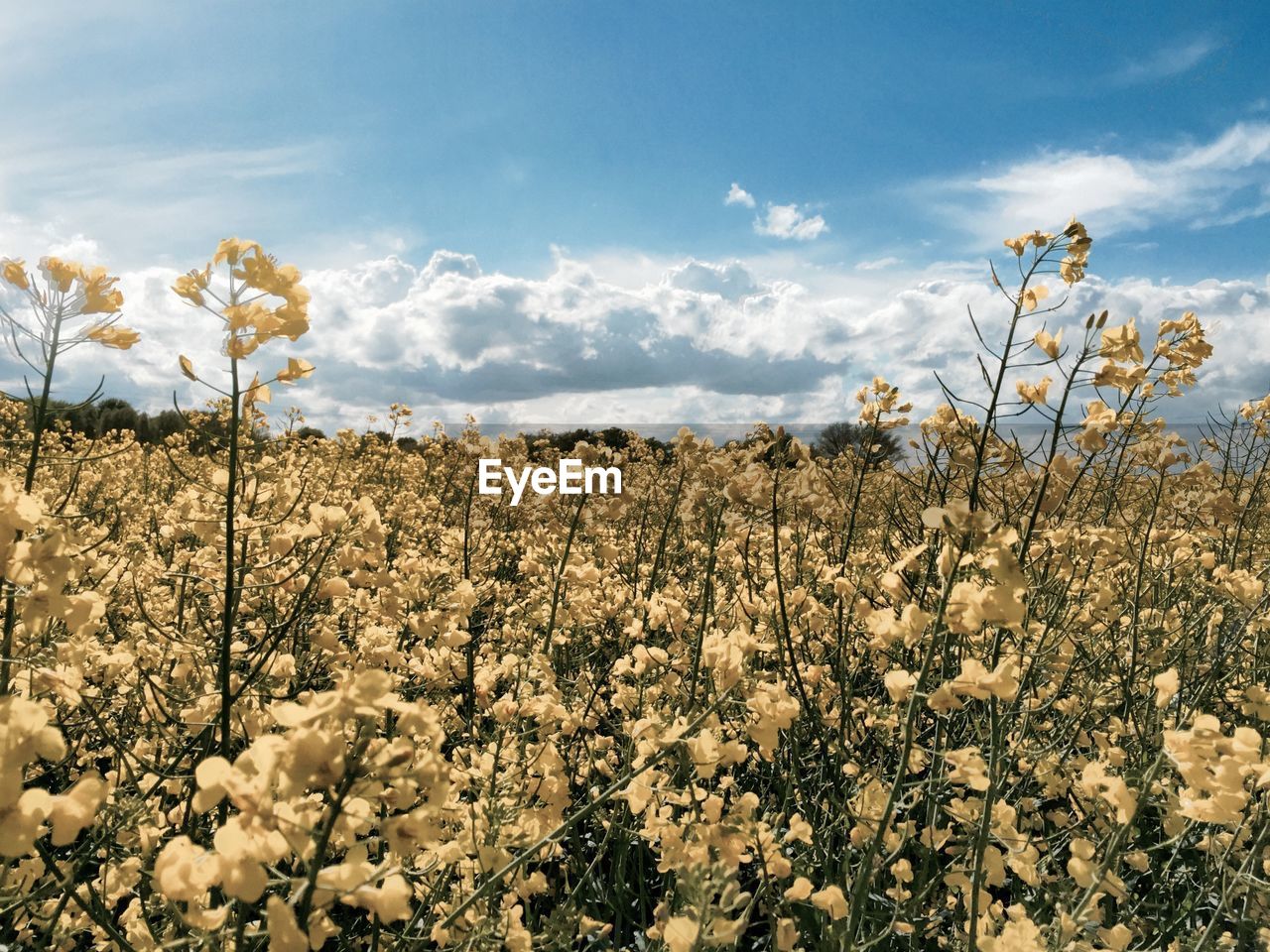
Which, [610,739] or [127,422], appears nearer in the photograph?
[610,739]

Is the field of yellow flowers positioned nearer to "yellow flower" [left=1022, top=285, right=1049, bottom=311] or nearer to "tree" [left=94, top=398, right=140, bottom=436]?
"yellow flower" [left=1022, top=285, right=1049, bottom=311]

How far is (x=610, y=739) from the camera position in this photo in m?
2.85

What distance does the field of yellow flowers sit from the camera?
105 centimetres

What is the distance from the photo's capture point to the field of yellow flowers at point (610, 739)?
3.44ft

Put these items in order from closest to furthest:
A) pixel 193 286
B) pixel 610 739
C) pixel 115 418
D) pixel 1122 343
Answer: pixel 193 286 → pixel 1122 343 → pixel 610 739 → pixel 115 418

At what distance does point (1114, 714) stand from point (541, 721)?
2789mm

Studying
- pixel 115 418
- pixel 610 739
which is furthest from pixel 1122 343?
pixel 115 418

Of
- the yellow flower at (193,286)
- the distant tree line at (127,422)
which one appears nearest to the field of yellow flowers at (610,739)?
the yellow flower at (193,286)

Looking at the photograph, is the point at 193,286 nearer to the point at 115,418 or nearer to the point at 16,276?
the point at 16,276

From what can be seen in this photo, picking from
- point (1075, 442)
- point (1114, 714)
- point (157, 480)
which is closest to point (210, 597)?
point (1075, 442)

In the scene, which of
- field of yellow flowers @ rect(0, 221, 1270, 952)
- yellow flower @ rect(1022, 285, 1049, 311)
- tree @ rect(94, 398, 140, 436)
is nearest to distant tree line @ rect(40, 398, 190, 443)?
tree @ rect(94, 398, 140, 436)

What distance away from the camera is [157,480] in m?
10.1

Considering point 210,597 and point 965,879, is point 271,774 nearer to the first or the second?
point 965,879

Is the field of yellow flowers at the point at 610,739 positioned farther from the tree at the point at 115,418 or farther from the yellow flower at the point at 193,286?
the tree at the point at 115,418
